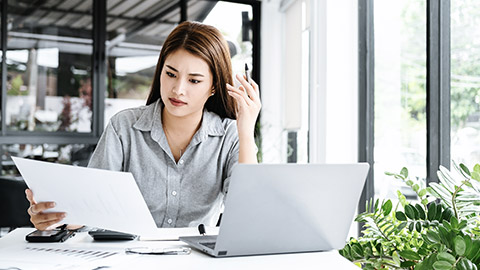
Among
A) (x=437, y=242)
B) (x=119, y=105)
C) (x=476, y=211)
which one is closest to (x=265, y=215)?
(x=437, y=242)

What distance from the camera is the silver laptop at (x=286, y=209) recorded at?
90 centimetres

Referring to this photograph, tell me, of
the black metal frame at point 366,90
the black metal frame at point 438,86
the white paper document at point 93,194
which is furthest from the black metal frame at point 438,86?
the white paper document at point 93,194

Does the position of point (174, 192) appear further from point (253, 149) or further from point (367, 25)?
point (367, 25)

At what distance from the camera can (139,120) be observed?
163cm

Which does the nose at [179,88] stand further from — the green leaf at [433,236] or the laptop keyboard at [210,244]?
the green leaf at [433,236]

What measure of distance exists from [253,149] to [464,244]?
811 millimetres

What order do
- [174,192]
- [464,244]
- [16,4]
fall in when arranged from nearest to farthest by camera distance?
[464,244] < [174,192] < [16,4]

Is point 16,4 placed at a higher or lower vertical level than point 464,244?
higher

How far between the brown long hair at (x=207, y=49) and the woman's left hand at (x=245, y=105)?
0.07m

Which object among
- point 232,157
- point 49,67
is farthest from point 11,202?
point 232,157

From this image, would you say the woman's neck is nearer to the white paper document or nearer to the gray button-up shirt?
the gray button-up shirt

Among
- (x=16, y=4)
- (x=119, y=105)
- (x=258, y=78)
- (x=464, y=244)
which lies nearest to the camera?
(x=464, y=244)

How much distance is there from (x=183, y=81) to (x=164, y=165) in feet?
0.97

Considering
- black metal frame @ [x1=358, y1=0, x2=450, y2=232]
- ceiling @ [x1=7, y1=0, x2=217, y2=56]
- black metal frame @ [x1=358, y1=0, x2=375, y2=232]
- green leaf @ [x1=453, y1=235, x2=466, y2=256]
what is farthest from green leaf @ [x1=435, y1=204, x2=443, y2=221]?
ceiling @ [x1=7, y1=0, x2=217, y2=56]
